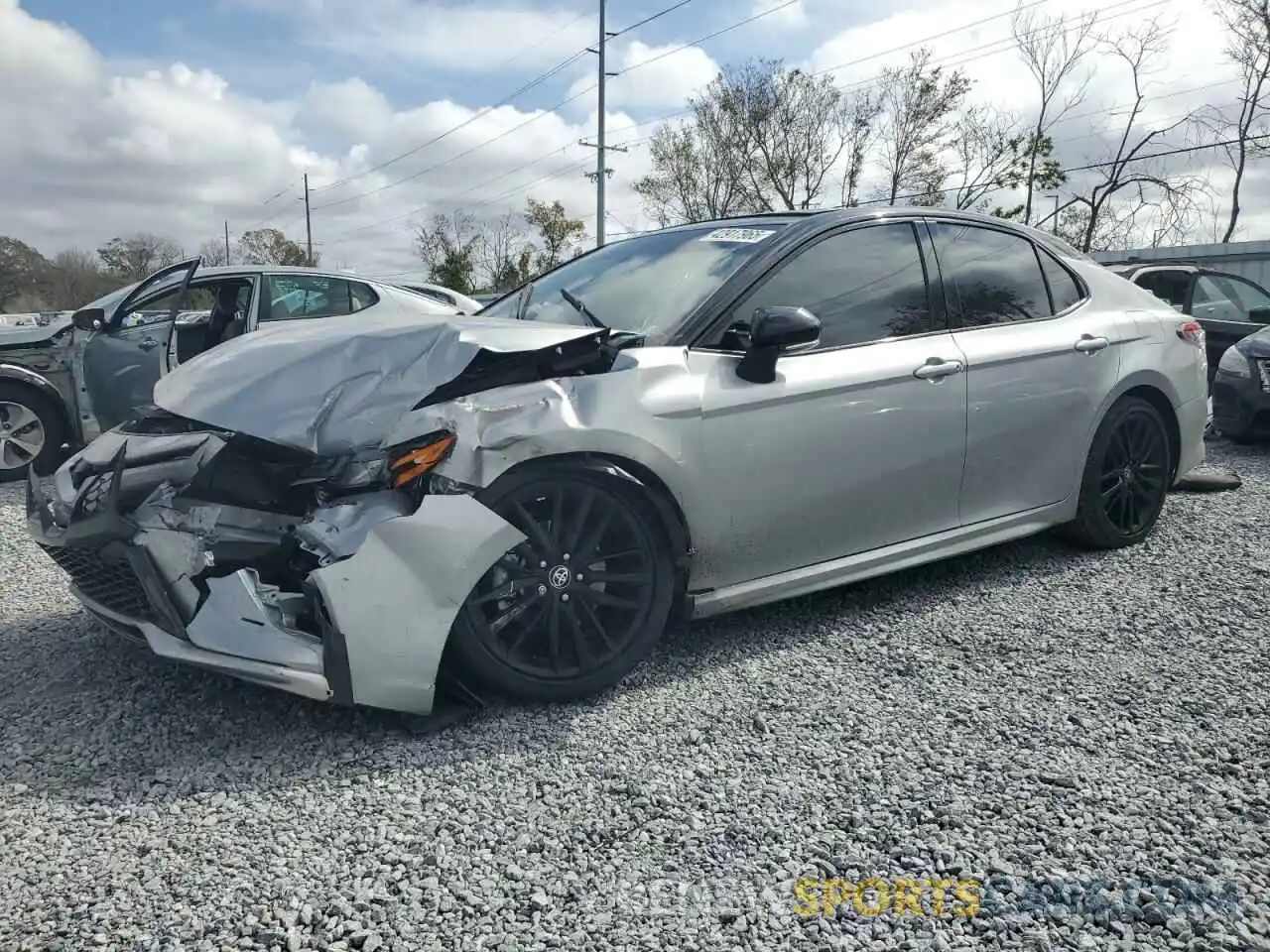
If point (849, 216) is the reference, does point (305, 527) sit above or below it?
below

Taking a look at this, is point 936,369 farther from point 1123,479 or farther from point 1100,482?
point 1123,479

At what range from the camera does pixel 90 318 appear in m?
6.61

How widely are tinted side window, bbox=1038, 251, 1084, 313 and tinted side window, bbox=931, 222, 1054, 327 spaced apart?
45mm

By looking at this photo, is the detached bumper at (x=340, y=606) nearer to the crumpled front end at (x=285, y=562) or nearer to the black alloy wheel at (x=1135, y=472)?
the crumpled front end at (x=285, y=562)

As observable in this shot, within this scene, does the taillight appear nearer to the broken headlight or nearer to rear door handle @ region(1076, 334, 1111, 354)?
rear door handle @ region(1076, 334, 1111, 354)

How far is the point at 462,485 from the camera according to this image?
2695 mm

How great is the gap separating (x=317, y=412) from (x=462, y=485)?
1.81ft

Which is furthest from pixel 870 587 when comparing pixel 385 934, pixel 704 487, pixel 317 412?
pixel 385 934

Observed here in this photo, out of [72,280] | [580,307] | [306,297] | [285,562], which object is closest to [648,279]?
[580,307]

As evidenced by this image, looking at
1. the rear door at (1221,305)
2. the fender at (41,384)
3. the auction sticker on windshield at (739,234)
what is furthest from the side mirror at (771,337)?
the rear door at (1221,305)

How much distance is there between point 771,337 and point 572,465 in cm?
79

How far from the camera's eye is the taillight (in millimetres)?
4656

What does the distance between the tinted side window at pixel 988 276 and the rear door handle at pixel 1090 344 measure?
0.19m

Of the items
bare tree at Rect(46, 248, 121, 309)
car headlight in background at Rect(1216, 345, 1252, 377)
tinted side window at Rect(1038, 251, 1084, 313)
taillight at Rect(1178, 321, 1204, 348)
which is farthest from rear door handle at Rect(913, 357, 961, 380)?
bare tree at Rect(46, 248, 121, 309)
